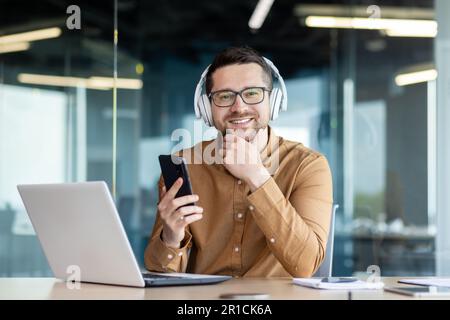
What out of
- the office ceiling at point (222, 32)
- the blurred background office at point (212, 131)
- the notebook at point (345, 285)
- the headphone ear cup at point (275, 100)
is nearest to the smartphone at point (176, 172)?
the notebook at point (345, 285)

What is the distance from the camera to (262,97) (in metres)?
2.47

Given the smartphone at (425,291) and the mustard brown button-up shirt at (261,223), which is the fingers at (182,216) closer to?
the mustard brown button-up shirt at (261,223)

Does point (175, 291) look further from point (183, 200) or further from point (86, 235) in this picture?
point (183, 200)

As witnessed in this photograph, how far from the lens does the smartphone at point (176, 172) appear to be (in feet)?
6.57

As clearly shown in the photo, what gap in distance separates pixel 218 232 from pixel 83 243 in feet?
2.04

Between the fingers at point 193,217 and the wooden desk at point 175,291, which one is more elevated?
Result: the fingers at point 193,217

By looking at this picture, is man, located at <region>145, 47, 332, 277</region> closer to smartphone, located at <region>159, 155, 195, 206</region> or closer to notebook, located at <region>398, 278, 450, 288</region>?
smartphone, located at <region>159, 155, 195, 206</region>

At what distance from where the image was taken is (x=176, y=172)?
79.7 inches

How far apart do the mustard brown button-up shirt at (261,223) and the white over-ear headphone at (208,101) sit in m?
0.11

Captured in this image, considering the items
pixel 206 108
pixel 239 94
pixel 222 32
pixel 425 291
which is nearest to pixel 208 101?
pixel 206 108

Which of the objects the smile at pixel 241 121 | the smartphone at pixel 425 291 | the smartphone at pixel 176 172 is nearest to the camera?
the smartphone at pixel 425 291
